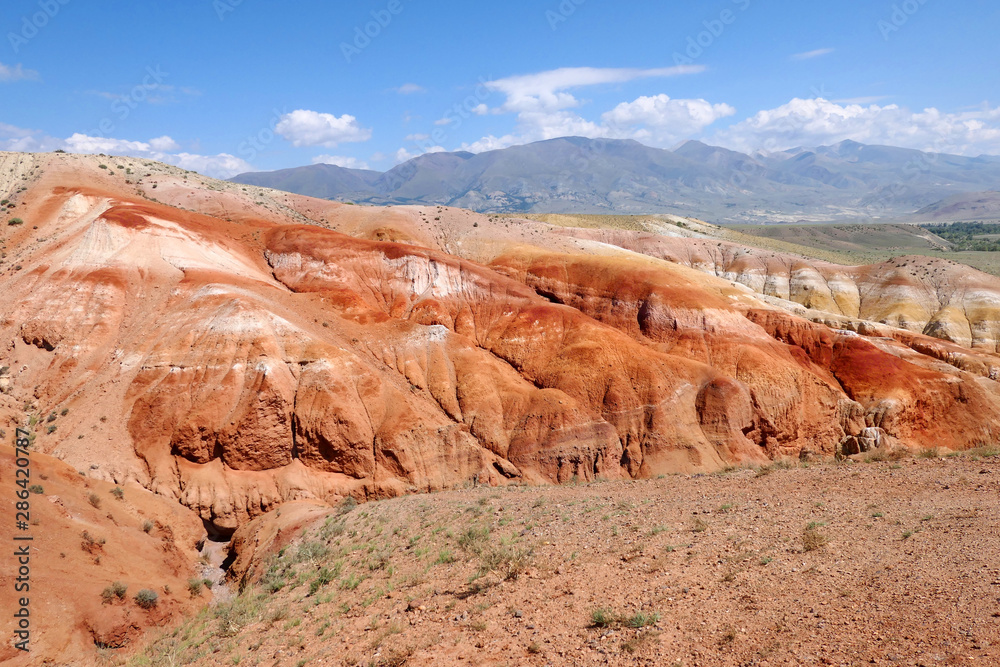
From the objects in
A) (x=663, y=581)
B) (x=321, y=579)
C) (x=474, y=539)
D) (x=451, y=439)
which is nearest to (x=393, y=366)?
(x=451, y=439)

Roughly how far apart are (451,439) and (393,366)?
6648 mm

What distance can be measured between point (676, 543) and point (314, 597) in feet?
32.1

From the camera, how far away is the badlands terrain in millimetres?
10578

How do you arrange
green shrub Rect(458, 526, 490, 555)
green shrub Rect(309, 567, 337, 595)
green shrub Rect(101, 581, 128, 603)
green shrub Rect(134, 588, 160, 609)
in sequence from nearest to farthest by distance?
green shrub Rect(458, 526, 490, 555), green shrub Rect(309, 567, 337, 595), green shrub Rect(101, 581, 128, 603), green shrub Rect(134, 588, 160, 609)

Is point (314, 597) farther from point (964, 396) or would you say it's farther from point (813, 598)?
point (964, 396)

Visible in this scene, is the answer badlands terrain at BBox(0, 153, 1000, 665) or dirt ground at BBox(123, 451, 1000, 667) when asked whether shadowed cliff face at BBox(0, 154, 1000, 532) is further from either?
dirt ground at BBox(123, 451, 1000, 667)

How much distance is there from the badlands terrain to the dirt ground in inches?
3.4

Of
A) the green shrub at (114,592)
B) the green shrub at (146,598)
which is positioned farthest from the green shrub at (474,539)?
the green shrub at (114,592)

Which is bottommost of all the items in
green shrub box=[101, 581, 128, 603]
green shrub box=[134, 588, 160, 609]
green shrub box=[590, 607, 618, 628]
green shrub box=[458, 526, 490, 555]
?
green shrub box=[134, 588, 160, 609]

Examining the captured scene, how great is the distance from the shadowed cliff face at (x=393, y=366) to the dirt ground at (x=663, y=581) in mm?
10914

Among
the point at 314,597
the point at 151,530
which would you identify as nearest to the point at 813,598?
the point at 314,597

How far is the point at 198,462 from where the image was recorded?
26797mm

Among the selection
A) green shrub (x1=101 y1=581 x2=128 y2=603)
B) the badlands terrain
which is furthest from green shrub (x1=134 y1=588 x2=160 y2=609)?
green shrub (x1=101 y1=581 x2=128 y2=603)

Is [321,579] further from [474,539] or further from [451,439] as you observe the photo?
[451,439]
